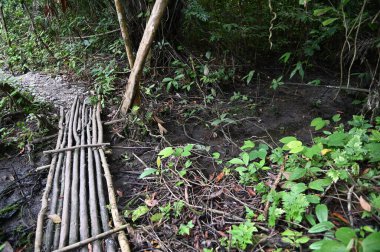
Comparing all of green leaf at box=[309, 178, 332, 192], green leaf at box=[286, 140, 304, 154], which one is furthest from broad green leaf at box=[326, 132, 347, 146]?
green leaf at box=[309, 178, 332, 192]

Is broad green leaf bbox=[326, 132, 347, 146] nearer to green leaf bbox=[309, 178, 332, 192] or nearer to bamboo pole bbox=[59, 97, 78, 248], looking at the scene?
green leaf bbox=[309, 178, 332, 192]

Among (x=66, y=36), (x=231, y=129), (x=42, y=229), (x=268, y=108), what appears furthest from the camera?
(x=66, y=36)

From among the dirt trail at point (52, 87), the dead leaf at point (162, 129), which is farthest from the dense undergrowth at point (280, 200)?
the dirt trail at point (52, 87)

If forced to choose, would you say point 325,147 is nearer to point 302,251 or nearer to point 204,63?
point 302,251

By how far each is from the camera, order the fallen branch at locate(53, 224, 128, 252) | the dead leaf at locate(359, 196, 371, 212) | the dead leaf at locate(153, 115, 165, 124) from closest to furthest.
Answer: the dead leaf at locate(359, 196, 371, 212) → the fallen branch at locate(53, 224, 128, 252) → the dead leaf at locate(153, 115, 165, 124)

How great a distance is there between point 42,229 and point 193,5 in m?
3.42

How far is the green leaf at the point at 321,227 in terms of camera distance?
1696 mm

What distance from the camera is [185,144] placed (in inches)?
126

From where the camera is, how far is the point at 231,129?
341 cm

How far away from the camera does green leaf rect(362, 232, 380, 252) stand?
1341 millimetres

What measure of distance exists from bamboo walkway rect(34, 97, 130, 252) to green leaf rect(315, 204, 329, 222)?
4.23ft

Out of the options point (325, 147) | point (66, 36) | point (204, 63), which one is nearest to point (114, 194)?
point (325, 147)

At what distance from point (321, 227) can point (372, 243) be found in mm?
373

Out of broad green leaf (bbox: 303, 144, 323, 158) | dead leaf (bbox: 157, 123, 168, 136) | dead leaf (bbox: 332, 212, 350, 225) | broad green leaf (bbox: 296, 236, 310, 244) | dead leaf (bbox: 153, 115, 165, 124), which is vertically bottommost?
broad green leaf (bbox: 296, 236, 310, 244)
